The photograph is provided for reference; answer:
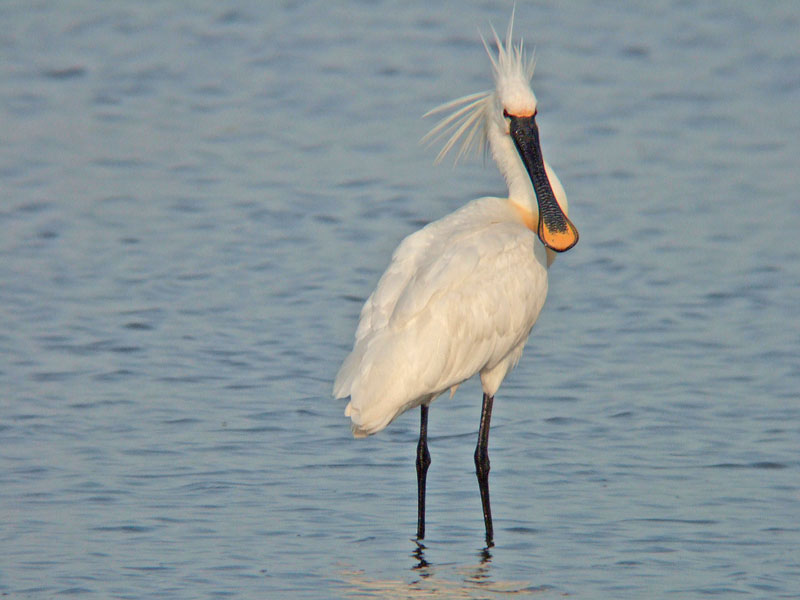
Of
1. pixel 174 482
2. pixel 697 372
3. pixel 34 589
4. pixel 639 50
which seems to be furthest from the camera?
pixel 639 50

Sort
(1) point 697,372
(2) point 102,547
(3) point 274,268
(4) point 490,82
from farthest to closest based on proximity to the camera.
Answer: (4) point 490,82, (3) point 274,268, (1) point 697,372, (2) point 102,547

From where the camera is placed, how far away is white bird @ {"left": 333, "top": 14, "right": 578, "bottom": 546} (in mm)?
7434

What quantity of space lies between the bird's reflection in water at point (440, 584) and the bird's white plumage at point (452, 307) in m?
0.68

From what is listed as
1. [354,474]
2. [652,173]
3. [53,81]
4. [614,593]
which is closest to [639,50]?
[652,173]

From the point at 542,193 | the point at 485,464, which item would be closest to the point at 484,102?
the point at 542,193

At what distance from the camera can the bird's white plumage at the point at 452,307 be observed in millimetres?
7395

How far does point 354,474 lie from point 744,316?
11.0ft

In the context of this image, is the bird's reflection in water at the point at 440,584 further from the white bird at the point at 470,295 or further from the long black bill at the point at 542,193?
the long black bill at the point at 542,193

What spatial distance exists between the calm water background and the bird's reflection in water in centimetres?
2

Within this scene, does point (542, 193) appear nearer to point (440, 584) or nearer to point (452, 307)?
point (452, 307)

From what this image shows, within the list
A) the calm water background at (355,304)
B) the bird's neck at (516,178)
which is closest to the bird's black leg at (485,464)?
the calm water background at (355,304)

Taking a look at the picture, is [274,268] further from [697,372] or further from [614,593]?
[614,593]

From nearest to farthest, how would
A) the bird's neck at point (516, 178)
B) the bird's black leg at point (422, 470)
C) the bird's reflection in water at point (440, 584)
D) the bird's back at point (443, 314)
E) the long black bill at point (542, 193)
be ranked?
the bird's reflection in water at point (440, 584)
the bird's back at point (443, 314)
the bird's black leg at point (422, 470)
the long black bill at point (542, 193)
the bird's neck at point (516, 178)

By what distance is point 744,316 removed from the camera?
10.4 metres
